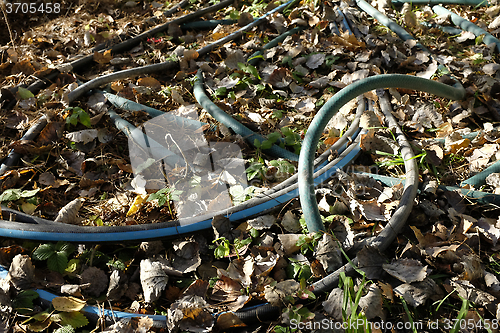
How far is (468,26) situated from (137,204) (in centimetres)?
312

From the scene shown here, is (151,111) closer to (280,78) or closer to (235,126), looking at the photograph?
(235,126)

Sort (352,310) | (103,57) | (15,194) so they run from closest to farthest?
(352,310), (15,194), (103,57)

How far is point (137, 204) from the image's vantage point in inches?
75.2

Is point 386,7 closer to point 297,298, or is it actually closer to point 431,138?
point 431,138

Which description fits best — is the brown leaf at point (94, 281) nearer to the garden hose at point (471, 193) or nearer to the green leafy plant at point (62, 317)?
the green leafy plant at point (62, 317)

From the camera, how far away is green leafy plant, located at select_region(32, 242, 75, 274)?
162cm

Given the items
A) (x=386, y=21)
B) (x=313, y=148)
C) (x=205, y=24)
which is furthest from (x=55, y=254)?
(x=386, y=21)

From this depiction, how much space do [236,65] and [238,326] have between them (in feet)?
6.70

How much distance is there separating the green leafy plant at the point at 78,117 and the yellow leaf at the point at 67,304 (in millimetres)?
1208

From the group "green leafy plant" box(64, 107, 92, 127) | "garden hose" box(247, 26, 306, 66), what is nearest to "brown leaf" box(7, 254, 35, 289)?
"green leafy plant" box(64, 107, 92, 127)

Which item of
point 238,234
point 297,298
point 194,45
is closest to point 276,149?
point 238,234

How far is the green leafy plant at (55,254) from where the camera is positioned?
162 centimetres

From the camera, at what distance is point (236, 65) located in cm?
284

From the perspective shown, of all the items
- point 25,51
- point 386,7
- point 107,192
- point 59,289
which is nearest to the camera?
point 59,289
